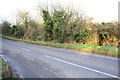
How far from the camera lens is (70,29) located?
17359mm

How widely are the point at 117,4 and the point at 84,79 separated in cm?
1247

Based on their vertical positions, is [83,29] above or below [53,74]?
above

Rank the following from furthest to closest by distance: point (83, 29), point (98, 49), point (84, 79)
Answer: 1. point (83, 29)
2. point (98, 49)
3. point (84, 79)

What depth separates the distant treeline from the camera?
13.3m

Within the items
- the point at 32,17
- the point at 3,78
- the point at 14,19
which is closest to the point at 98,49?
the point at 3,78

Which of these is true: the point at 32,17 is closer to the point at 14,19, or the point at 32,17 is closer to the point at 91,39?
the point at 14,19

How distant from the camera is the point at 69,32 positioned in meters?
17.4

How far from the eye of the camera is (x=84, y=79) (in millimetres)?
4906

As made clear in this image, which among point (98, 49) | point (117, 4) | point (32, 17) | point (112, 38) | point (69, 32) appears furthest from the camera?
point (32, 17)

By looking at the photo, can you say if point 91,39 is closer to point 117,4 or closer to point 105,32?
point 105,32

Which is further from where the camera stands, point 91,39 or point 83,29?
point 83,29

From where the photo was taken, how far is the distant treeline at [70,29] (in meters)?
13.3

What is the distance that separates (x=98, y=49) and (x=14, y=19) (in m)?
29.8

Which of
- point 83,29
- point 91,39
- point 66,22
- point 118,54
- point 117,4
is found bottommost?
point 118,54
